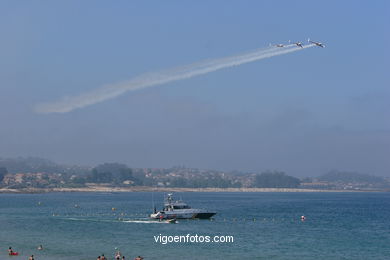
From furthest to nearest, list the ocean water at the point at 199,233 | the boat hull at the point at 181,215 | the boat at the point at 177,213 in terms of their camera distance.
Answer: the boat at the point at 177,213 < the boat hull at the point at 181,215 < the ocean water at the point at 199,233

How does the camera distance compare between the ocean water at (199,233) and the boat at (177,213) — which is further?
the boat at (177,213)

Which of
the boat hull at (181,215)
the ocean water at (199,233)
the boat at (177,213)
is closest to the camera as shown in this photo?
the ocean water at (199,233)

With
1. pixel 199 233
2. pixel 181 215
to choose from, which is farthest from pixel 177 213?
pixel 199 233

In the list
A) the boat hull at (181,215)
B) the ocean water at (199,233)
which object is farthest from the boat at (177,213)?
the ocean water at (199,233)

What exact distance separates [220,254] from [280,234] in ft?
113

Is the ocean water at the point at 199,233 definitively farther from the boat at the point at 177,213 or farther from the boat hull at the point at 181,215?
the boat at the point at 177,213

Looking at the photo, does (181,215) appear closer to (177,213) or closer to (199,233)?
(177,213)

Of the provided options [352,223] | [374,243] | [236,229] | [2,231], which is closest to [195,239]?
[236,229]

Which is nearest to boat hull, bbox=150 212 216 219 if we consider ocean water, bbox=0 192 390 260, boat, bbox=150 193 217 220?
boat, bbox=150 193 217 220

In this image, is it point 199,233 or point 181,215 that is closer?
point 199,233

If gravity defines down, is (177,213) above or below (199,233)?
above

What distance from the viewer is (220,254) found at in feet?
312

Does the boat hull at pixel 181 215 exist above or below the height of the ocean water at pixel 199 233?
above

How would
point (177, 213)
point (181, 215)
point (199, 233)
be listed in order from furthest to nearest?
point (181, 215)
point (177, 213)
point (199, 233)
